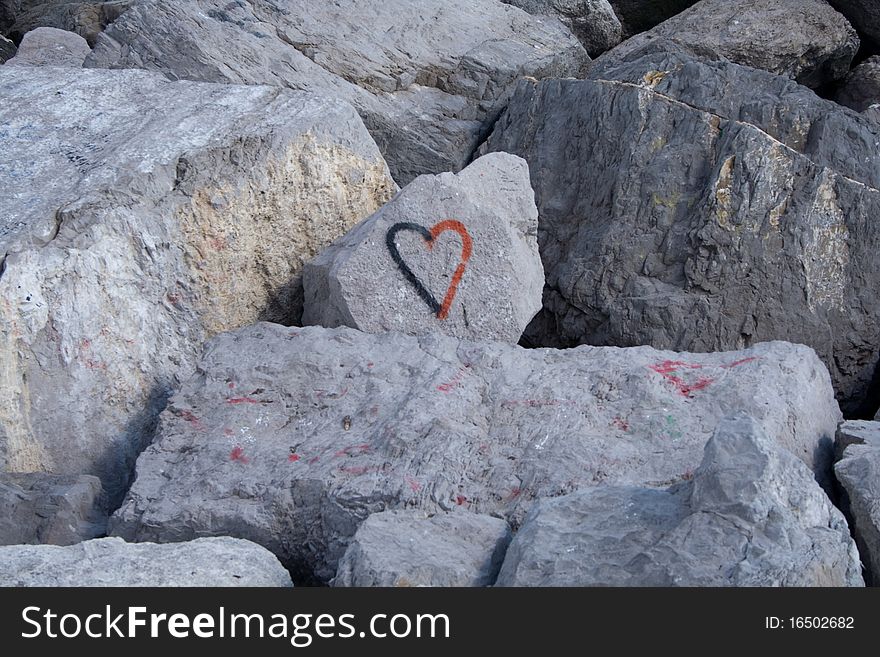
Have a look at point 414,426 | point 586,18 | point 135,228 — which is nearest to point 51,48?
point 135,228

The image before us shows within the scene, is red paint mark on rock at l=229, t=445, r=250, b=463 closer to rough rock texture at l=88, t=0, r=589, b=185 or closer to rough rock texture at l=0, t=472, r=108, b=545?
rough rock texture at l=0, t=472, r=108, b=545

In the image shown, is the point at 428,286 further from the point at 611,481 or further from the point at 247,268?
the point at 611,481

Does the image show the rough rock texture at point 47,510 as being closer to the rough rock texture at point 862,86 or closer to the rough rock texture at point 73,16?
the rough rock texture at point 73,16

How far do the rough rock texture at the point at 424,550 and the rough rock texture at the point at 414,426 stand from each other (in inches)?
6.6

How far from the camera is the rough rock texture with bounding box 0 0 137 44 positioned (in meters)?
6.09

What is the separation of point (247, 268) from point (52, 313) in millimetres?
724

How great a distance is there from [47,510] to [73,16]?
14.2ft

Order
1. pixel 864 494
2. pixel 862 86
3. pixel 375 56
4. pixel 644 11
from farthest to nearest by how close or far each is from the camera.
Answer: pixel 644 11, pixel 862 86, pixel 375 56, pixel 864 494

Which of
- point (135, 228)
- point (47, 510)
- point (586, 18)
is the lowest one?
point (47, 510)

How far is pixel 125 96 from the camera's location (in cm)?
389

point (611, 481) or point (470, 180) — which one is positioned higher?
point (470, 180)

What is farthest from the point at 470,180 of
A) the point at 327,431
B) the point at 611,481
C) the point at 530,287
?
the point at 611,481

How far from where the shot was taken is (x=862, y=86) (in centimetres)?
602

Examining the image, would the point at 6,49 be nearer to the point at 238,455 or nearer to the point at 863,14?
the point at 238,455
